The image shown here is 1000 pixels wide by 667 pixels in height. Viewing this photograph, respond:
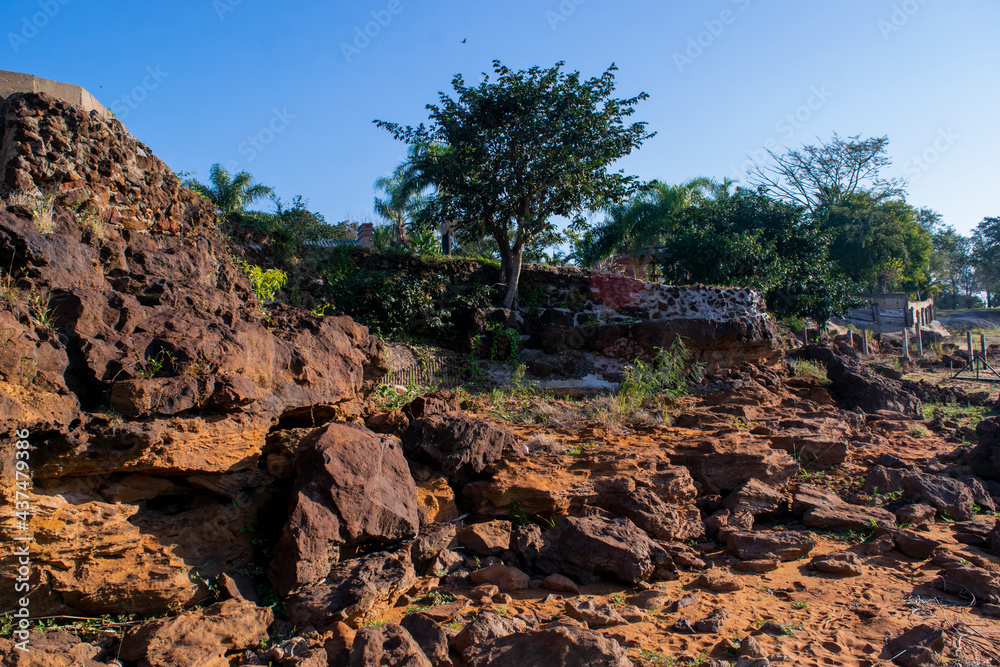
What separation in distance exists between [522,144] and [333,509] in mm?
10758

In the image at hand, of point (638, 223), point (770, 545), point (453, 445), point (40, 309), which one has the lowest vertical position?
point (770, 545)

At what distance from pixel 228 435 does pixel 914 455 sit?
8751 mm

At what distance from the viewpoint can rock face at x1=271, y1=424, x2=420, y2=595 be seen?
393 centimetres

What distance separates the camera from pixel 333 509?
4.16 meters

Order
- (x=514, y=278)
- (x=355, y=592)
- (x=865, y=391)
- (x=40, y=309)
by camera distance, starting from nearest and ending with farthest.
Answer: (x=40, y=309) → (x=355, y=592) → (x=865, y=391) → (x=514, y=278)

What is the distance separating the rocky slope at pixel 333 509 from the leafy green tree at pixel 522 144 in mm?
7294

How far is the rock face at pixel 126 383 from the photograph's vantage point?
3.44m

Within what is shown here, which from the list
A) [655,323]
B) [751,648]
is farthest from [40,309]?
[655,323]

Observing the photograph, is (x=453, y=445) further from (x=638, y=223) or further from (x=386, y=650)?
(x=638, y=223)

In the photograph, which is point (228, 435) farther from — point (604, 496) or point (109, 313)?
point (604, 496)

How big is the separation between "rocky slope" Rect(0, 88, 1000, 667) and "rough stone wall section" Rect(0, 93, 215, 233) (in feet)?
0.08

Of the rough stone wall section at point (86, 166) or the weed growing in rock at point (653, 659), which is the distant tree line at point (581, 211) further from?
the weed growing in rock at point (653, 659)

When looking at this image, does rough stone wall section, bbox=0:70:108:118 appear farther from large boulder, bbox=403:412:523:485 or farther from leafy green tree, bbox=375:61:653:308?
leafy green tree, bbox=375:61:653:308

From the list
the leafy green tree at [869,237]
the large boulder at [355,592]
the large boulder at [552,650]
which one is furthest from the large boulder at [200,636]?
the leafy green tree at [869,237]
